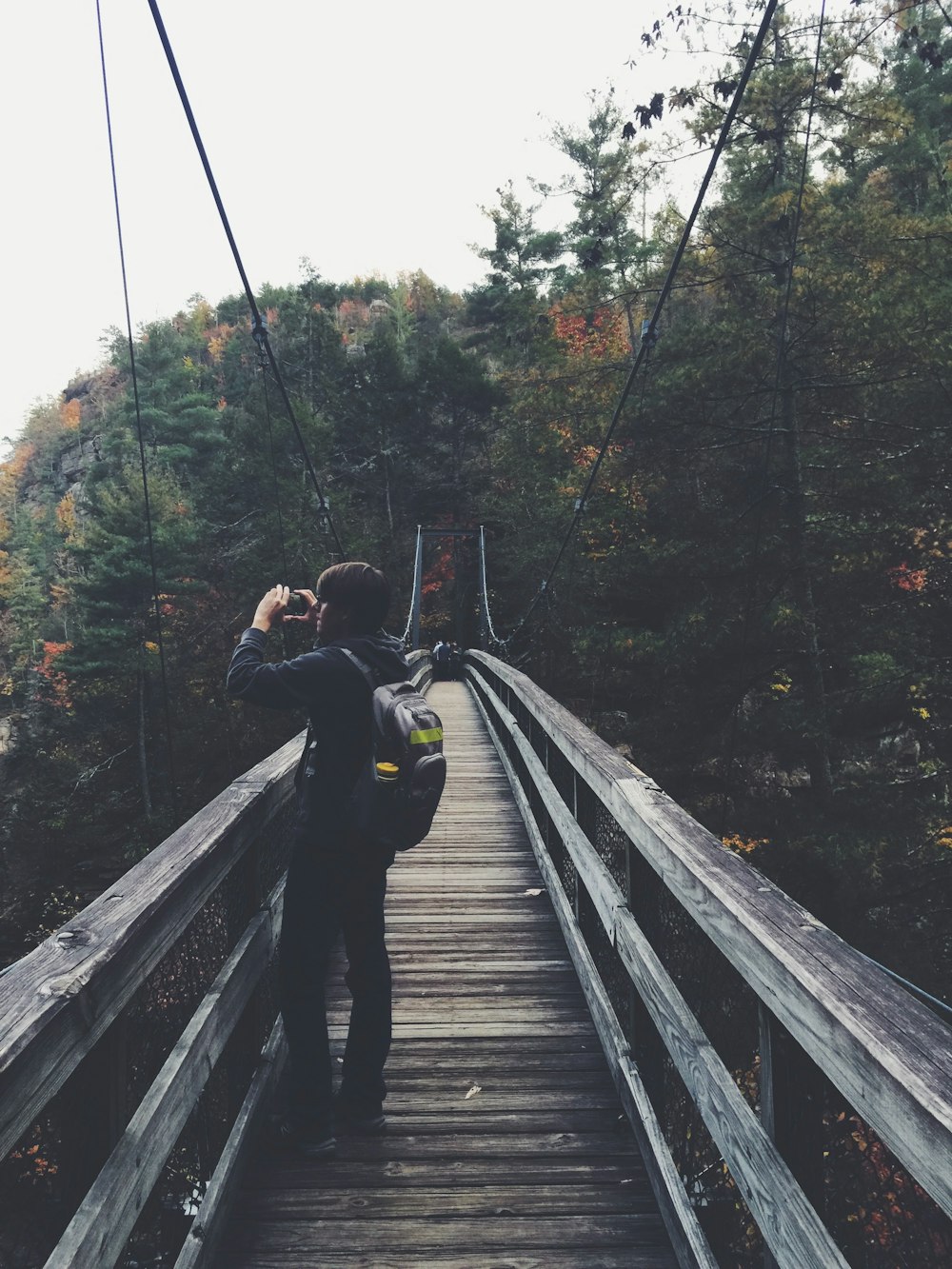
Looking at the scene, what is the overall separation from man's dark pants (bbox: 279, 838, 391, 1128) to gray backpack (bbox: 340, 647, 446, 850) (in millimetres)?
153

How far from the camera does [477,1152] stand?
→ 2041 millimetres

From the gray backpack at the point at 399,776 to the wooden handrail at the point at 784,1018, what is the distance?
0.49m

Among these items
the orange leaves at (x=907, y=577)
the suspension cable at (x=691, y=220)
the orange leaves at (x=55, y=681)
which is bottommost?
the orange leaves at (x=55, y=681)

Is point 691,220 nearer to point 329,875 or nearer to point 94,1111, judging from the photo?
point 329,875

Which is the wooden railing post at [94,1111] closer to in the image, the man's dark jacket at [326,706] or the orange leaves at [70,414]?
the man's dark jacket at [326,706]

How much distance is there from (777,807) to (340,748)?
7860mm

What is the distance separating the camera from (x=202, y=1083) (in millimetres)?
1645

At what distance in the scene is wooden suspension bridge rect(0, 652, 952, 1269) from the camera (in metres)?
1.06

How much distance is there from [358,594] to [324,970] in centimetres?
93

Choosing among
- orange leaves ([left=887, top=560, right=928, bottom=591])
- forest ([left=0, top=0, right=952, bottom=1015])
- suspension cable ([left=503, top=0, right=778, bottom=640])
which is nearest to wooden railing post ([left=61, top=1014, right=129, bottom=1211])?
forest ([left=0, top=0, right=952, bottom=1015])

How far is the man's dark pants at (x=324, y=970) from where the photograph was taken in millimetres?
2012

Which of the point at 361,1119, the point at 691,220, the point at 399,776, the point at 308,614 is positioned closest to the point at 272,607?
the point at 308,614

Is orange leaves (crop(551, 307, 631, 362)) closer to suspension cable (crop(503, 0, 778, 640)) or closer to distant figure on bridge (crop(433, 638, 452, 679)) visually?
distant figure on bridge (crop(433, 638, 452, 679))

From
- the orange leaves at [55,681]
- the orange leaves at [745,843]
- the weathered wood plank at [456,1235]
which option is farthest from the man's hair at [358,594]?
the orange leaves at [55,681]
